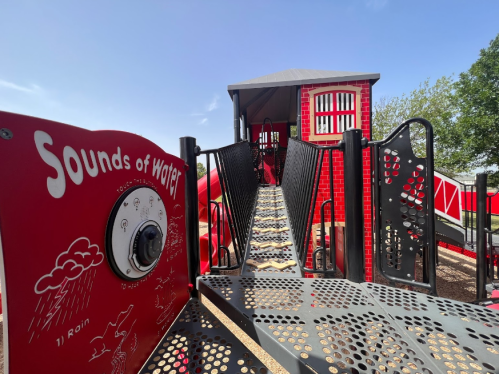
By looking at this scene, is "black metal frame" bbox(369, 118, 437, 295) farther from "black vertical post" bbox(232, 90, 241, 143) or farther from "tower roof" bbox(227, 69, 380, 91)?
"tower roof" bbox(227, 69, 380, 91)

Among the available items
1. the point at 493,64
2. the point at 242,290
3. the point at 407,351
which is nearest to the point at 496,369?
the point at 407,351

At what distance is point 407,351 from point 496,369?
343 millimetres

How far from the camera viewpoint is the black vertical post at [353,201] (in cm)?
180

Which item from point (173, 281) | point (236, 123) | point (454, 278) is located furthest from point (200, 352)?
point (454, 278)

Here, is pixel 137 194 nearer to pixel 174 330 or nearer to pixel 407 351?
pixel 174 330

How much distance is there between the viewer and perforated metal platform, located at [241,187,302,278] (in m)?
2.02

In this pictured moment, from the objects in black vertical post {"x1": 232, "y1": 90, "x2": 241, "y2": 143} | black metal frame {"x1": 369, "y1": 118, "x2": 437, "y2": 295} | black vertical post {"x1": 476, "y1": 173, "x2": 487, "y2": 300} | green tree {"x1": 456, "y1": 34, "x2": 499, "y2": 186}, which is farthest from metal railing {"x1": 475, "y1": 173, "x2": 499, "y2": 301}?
green tree {"x1": 456, "y1": 34, "x2": 499, "y2": 186}

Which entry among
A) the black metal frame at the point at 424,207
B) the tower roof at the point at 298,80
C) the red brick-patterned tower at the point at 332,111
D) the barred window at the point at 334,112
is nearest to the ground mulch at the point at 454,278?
the red brick-patterned tower at the point at 332,111

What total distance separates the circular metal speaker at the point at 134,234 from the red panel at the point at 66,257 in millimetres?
34

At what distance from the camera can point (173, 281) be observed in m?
1.53

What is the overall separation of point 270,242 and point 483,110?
67.1ft

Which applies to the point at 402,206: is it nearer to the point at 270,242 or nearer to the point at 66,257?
the point at 270,242

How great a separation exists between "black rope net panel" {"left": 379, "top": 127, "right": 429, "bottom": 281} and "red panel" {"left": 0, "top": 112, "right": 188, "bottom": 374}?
1.85 m

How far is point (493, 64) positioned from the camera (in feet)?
48.0
